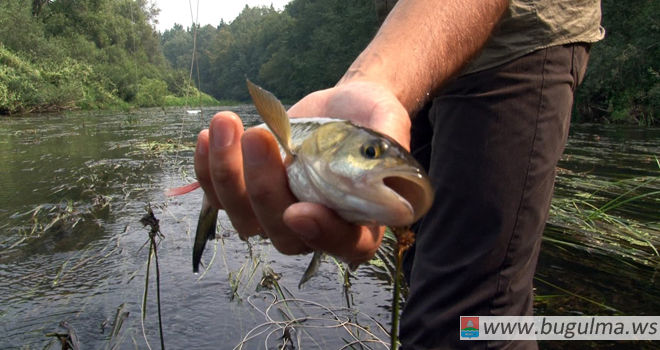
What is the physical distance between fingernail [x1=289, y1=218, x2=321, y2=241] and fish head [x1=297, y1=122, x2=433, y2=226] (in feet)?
0.24

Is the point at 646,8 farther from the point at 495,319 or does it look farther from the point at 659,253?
the point at 495,319

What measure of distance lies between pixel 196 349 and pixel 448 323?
1.55m

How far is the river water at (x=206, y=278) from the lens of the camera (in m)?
2.82

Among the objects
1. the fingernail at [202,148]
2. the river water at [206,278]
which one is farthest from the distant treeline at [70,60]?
the fingernail at [202,148]

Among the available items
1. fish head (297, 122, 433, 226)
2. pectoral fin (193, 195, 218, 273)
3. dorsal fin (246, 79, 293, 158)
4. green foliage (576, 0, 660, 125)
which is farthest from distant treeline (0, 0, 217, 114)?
fish head (297, 122, 433, 226)

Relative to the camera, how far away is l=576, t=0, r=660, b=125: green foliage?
16.5 m

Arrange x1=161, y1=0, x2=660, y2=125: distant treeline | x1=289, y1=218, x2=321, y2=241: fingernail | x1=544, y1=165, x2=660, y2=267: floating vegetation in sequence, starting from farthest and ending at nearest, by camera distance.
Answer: x1=161, y1=0, x2=660, y2=125: distant treeline, x1=544, y1=165, x2=660, y2=267: floating vegetation, x1=289, y1=218, x2=321, y2=241: fingernail

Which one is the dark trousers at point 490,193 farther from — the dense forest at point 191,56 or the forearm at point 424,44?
the dense forest at point 191,56

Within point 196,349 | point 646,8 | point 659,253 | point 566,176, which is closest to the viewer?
point 196,349

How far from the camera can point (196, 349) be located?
264cm

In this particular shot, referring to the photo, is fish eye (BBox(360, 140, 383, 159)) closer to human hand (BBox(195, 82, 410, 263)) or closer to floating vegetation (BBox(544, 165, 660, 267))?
human hand (BBox(195, 82, 410, 263))

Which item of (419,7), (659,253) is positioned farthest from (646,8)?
(419,7)

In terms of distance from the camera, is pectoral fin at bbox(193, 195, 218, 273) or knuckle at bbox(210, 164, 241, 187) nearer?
knuckle at bbox(210, 164, 241, 187)

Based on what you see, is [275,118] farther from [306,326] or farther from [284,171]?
[306,326]
